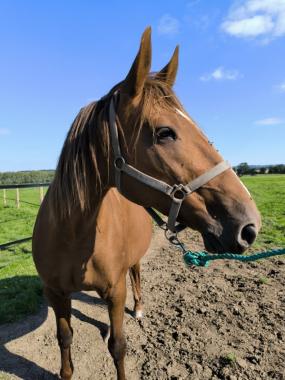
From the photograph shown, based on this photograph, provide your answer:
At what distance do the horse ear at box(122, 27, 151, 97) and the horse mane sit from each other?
78mm

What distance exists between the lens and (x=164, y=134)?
6.63ft

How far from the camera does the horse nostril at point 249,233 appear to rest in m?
1.83

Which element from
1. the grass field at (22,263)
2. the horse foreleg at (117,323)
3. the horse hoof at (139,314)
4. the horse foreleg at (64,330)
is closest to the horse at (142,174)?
the horse foreleg at (117,323)

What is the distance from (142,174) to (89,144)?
457 millimetres

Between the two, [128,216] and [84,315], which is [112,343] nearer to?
[128,216]

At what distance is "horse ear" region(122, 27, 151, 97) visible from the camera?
190 centimetres

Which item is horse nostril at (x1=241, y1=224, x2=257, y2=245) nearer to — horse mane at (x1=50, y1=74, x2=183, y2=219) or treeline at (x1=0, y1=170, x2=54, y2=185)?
horse mane at (x1=50, y1=74, x2=183, y2=219)

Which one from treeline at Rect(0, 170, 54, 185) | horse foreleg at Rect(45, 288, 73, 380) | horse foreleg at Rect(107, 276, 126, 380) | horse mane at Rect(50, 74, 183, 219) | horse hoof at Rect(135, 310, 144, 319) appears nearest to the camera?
horse mane at Rect(50, 74, 183, 219)

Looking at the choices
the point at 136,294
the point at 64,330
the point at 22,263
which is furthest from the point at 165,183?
the point at 22,263

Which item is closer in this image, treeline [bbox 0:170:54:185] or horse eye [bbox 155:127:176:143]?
Result: horse eye [bbox 155:127:176:143]

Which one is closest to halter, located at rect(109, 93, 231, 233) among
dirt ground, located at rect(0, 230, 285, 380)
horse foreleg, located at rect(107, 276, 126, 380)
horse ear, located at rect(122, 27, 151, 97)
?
horse ear, located at rect(122, 27, 151, 97)

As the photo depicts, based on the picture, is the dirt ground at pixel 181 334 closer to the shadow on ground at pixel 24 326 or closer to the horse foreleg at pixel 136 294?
the shadow on ground at pixel 24 326

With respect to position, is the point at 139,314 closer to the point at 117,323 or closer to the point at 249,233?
the point at 117,323

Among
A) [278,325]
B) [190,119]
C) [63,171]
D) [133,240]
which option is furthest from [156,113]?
[278,325]
